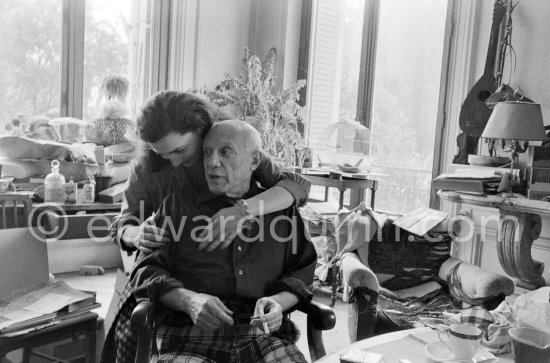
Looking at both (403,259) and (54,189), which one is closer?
(403,259)

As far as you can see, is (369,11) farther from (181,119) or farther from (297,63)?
(181,119)

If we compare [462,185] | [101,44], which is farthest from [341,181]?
[101,44]

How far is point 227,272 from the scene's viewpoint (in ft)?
5.74

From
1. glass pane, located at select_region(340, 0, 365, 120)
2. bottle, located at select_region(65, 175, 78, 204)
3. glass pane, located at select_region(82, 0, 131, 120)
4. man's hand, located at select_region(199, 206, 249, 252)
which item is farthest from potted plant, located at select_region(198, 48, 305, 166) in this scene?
man's hand, located at select_region(199, 206, 249, 252)

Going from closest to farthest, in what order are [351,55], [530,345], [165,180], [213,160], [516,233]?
[530,345], [213,160], [165,180], [516,233], [351,55]

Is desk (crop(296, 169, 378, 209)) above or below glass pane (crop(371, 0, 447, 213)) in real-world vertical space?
below

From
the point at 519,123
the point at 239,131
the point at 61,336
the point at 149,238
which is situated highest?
the point at 519,123

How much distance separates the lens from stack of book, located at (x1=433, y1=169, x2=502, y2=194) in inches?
125

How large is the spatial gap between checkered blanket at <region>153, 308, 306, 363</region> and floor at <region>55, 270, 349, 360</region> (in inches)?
52.5

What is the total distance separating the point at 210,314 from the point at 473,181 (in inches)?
83.1

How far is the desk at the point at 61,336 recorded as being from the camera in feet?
5.34

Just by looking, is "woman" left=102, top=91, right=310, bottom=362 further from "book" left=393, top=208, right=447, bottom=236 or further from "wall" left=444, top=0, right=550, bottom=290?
"wall" left=444, top=0, right=550, bottom=290

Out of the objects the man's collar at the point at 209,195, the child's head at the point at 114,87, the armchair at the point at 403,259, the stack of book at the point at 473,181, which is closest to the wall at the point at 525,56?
the stack of book at the point at 473,181

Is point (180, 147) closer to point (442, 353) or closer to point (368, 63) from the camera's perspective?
point (442, 353)
